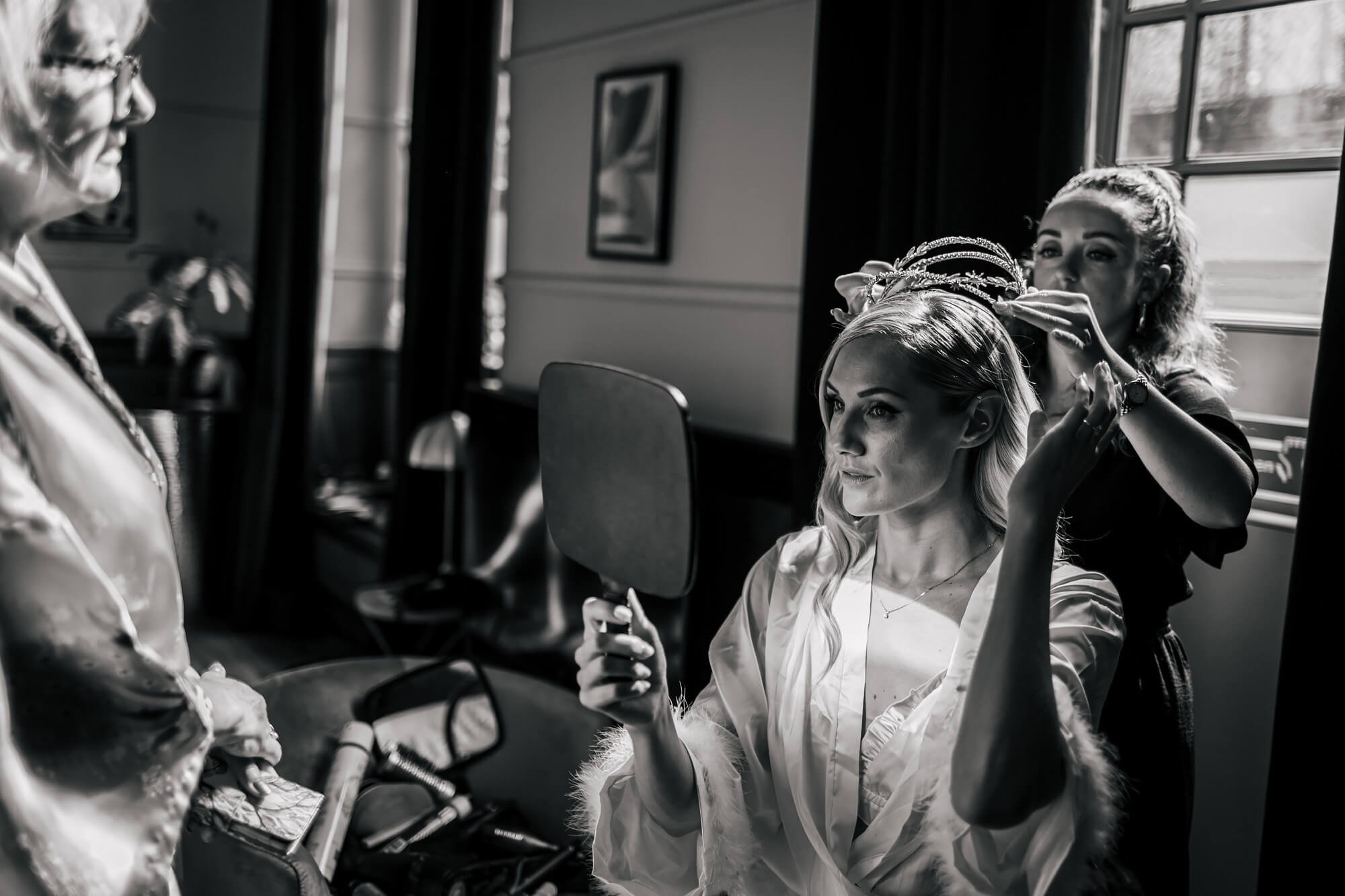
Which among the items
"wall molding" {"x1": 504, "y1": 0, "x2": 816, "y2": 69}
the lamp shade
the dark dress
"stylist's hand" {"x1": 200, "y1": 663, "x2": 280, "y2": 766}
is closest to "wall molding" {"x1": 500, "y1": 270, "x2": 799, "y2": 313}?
the lamp shade

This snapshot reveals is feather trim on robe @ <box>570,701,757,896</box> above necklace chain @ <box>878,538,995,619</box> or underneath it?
underneath

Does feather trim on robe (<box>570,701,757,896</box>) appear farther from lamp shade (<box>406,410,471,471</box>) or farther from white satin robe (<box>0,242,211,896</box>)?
lamp shade (<box>406,410,471,471</box>)

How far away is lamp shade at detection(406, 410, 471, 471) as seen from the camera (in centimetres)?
341

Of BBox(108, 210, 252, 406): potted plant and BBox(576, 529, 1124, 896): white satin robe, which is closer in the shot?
BBox(576, 529, 1124, 896): white satin robe

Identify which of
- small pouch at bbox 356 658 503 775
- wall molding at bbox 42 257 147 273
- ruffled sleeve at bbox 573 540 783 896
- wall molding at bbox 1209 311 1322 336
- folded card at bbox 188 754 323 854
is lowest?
small pouch at bbox 356 658 503 775

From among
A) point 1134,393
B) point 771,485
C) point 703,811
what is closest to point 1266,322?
point 1134,393

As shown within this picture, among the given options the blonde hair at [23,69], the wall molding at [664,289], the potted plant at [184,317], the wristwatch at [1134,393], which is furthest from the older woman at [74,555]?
the potted plant at [184,317]

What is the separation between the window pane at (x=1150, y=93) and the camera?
2045 millimetres

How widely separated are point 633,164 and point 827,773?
2379mm

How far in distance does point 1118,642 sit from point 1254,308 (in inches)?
43.8

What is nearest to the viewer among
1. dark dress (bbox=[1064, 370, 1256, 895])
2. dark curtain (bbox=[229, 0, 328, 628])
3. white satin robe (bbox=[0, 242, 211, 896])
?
white satin robe (bbox=[0, 242, 211, 896])

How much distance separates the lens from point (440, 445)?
11.3 ft

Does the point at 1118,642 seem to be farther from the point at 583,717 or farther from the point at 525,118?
the point at 525,118

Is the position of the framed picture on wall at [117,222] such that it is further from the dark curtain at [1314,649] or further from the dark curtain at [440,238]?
the dark curtain at [1314,649]
